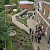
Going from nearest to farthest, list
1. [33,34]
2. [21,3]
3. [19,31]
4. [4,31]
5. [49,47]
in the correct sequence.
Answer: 1. [4,31]
2. [19,31]
3. [49,47]
4. [33,34]
5. [21,3]

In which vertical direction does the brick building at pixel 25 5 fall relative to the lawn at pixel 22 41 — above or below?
below

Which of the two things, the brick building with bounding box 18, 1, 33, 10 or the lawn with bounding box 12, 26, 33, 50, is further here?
the brick building with bounding box 18, 1, 33, 10

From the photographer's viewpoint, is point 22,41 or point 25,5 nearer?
point 22,41

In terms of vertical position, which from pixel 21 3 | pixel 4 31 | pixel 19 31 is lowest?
pixel 21 3

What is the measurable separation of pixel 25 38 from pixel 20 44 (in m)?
1.31

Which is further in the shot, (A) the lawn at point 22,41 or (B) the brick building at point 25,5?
(B) the brick building at point 25,5

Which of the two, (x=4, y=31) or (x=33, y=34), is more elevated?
(x=4, y=31)

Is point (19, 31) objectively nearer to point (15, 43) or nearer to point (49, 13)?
point (15, 43)

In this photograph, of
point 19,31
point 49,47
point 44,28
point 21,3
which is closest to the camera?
point 19,31

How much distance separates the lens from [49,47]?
27531 mm

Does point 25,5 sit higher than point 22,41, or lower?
lower

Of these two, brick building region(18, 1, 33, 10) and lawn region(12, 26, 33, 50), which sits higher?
lawn region(12, 26, 33, 50)

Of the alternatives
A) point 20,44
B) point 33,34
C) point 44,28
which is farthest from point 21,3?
point 20,44

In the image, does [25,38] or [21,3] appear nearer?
[25,38]
